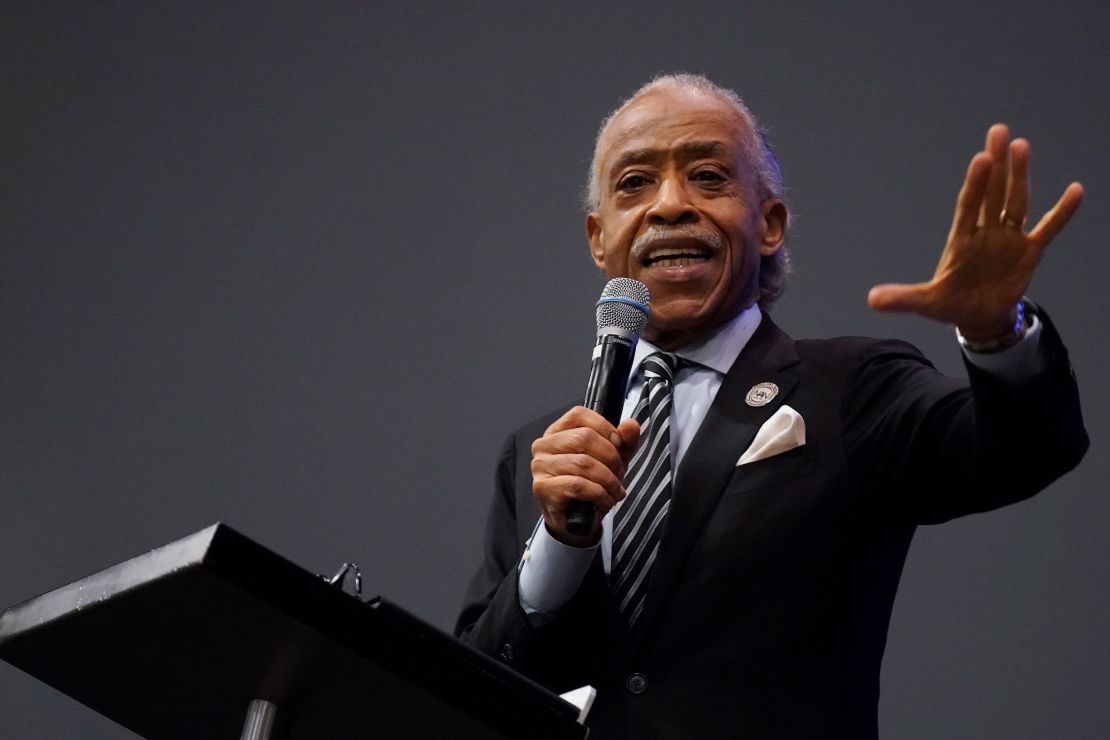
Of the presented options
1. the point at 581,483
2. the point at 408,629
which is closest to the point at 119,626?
the point at 408,629

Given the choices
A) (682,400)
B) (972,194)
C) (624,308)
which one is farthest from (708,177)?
(972,194)

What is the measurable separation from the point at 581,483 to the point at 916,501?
528 mm

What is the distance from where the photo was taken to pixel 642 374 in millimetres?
2199

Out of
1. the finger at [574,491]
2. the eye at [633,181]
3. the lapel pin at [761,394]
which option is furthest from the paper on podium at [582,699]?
the eye at [633,181]

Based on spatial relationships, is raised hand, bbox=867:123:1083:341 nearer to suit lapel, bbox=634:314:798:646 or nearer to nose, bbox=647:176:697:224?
suit lapel, bbox=634:314:798:646

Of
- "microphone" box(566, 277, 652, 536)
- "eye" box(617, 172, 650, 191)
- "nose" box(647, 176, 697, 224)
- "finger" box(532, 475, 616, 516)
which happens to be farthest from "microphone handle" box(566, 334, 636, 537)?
"eye" box(617, 172, 650, 191)

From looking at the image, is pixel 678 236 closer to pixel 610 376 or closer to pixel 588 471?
pixel 610 376

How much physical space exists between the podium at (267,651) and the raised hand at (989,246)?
0.55 metres

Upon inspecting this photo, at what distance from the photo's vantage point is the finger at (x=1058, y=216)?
1402 millimetres

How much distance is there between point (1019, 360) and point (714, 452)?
0.53 meters

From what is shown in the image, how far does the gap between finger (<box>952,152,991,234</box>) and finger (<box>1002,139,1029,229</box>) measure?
0.03m

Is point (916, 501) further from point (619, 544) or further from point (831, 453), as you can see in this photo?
point (619, 544)

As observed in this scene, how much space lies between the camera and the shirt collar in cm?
220

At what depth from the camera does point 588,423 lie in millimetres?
1684
